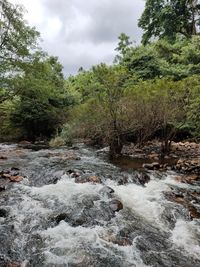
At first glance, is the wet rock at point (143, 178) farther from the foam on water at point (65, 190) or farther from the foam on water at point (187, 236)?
the foam on water at point (187, 236)

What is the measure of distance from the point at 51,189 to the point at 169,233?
3394mm

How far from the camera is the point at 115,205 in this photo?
7027mm

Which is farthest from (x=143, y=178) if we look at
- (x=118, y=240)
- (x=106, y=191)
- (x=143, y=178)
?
(x=118, y=240)

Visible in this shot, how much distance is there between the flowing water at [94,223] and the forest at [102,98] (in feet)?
12.9

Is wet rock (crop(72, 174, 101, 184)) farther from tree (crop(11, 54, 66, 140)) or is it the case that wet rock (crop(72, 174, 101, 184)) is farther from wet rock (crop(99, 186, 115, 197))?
tree (crop(11, 54, 66, 140))

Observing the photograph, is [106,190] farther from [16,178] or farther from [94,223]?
[16,178]

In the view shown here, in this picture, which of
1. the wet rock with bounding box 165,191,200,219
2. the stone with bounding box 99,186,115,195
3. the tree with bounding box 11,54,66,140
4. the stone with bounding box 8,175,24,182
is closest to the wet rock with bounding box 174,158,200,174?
the wet rock with bounding box 165,191,200,219

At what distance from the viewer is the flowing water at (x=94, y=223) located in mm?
5016

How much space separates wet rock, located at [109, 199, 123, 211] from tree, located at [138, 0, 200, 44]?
87.0ft

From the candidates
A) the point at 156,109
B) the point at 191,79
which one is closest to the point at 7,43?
the point at 156,109

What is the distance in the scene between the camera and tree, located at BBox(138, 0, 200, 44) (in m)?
30.1

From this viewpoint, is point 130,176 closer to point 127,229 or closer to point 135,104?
point 127,229

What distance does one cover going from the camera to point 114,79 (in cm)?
1161

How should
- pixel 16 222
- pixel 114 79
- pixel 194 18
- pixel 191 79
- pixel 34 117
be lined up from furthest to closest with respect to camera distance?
pixel 194 18, pixel 34 117, pixel 191 79, pixel 114 79, pixel 16 222
